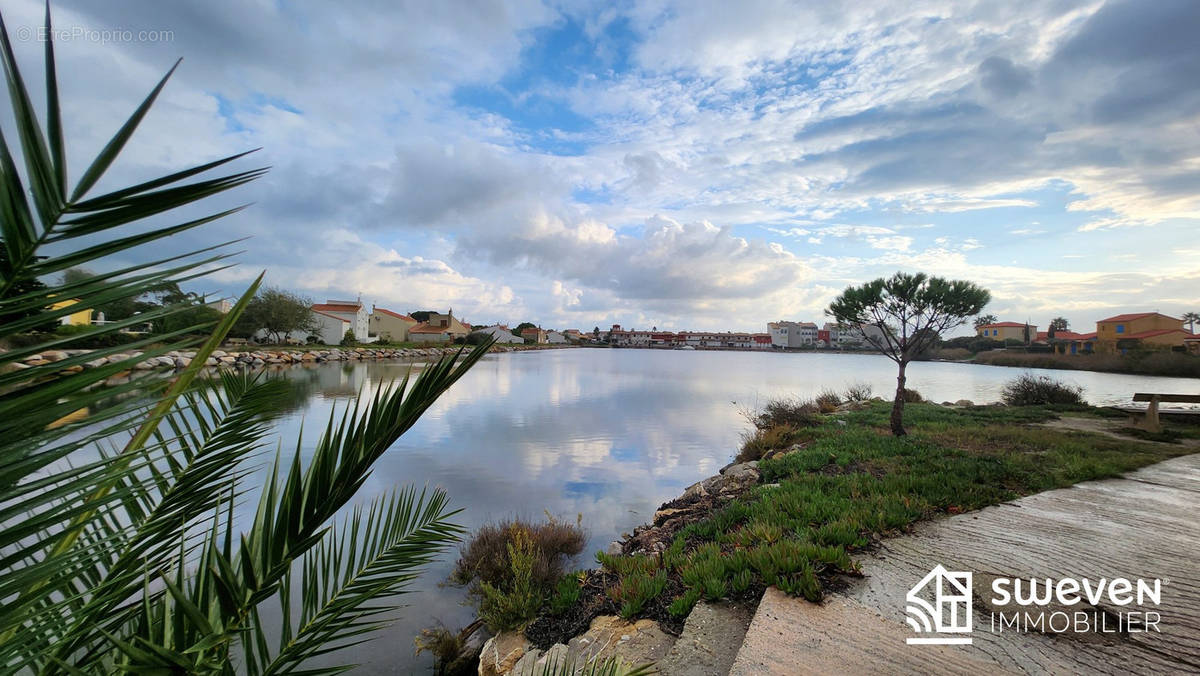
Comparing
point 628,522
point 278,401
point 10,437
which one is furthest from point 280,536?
point 628,522

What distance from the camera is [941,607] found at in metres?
3.34

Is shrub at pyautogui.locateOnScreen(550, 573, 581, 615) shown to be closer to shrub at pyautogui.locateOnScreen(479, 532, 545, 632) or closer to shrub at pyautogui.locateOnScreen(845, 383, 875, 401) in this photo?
shrub at pyautogui.locateOnScreen(479, 532, 545, 632)

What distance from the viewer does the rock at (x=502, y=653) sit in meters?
3.67

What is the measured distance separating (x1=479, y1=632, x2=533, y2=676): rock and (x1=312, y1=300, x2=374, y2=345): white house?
196 ft

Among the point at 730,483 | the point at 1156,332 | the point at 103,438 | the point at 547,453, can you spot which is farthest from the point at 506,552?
the point at 1156,332

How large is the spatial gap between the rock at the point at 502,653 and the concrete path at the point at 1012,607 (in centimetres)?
194

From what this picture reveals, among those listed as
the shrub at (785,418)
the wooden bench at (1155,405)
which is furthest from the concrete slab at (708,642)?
the wooden bench at (1155,405)

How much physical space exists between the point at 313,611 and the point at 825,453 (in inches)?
317

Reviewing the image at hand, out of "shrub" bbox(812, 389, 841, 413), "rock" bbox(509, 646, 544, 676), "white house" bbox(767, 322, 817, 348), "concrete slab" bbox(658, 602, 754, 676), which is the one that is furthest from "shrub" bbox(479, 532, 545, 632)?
"white house" bbox(767, 322, 817, 348)

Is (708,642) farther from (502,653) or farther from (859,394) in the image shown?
(859,394)

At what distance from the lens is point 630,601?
378 cm

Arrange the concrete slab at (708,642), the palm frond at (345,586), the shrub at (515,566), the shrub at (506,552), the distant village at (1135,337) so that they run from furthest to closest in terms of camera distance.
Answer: the distant village at (1135,337) < the shrub at (506,552) < the shrub at (515,566) < the concrete slab at (708,642) < the palm frond at (345,586)

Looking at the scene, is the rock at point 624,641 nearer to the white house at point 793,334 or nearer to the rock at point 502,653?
the rock at point 502,653

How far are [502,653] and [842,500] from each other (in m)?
3.79
